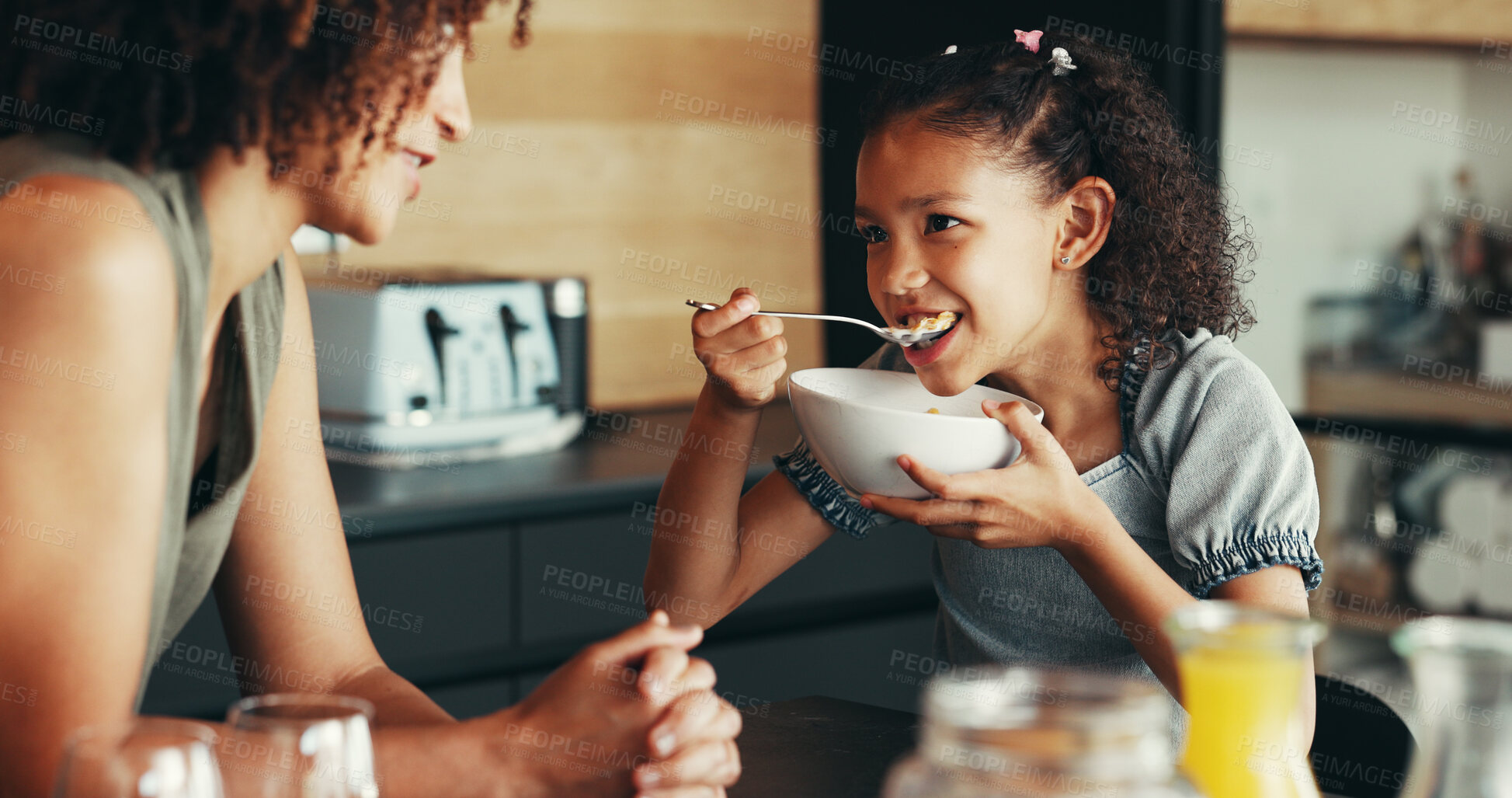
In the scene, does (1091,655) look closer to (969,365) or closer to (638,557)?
(969,365)

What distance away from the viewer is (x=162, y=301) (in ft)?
2.60

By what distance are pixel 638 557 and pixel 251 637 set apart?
3.35 feet

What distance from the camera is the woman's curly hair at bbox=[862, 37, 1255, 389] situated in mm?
1282

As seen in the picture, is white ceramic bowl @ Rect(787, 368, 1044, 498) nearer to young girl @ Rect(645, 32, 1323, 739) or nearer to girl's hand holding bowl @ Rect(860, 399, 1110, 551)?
girl's hand holding bowl @ Rect(860, 399, 1110, 551)

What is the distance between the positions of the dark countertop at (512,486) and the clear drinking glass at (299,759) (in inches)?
51.4

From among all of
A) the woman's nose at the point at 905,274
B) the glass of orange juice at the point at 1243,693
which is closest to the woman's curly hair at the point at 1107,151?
the woman's nose at the point at 905,274

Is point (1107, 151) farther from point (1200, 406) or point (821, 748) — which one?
point (821, 748)

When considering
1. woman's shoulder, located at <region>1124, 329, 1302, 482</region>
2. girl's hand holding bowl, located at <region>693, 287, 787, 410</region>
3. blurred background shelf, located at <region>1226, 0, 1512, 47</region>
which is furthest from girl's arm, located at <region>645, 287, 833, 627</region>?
blurred background shelf, located at <region>1226, 0, 1512, 47</region>

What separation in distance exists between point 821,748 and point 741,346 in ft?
1.34

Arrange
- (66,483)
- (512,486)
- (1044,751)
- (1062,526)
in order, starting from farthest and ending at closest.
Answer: (512,486) → (1062,526) → (66,483) → (1044,751)

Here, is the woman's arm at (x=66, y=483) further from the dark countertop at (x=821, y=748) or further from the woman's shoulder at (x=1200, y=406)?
the woman's shoulder at (x=1200, y=406)

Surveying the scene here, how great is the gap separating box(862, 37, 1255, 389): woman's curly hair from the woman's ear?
0.05 ft

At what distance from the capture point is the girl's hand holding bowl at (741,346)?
3.97 ft

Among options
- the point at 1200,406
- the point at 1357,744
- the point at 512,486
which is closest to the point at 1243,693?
the point at 1357,744
